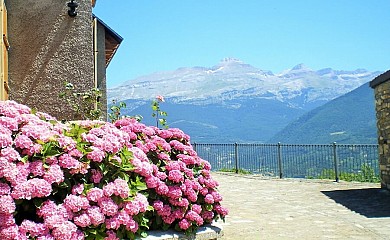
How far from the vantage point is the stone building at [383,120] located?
480 inches

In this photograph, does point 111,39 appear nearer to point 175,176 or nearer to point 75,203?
point 175,176

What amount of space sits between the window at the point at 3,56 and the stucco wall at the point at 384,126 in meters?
8.79

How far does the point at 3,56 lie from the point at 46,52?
1.05 m

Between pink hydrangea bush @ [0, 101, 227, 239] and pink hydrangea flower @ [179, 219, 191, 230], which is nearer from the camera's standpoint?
pink hydrangea bush @ [0, 101, 227, 239]

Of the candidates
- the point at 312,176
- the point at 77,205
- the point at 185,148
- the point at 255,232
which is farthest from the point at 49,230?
the point at 312,176

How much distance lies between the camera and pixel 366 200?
36.7ft

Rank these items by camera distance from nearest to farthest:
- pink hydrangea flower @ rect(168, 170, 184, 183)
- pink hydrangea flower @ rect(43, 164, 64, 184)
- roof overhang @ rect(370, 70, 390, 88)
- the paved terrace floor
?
pink hydrangea flower @ rect(43, 164, 64, 184) < pink hydrangea flower @ rect(168, 170, 184, 183) < the paved terrace floor < roof overhang @ rect(370, 70, 390, 88)

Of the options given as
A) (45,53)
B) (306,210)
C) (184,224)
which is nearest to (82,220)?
(184,224)

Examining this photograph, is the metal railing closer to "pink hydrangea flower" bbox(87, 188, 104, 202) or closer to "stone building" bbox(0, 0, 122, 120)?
"stone building" bbox(0, 0, 122, 120)

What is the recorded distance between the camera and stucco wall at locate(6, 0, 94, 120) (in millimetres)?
8367

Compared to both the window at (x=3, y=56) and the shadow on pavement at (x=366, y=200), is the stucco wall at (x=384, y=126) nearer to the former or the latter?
the shadow on pavement at (x=366, y=200)

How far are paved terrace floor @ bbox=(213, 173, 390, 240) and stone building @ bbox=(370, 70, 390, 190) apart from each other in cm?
55

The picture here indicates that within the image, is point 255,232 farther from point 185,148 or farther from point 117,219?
point 117,219

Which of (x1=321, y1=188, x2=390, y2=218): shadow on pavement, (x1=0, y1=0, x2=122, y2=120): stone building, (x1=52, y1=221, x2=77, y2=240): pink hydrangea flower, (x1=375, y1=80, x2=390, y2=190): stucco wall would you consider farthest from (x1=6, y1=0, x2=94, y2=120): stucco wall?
(x1=375, y1=80, x2=390, y2=190): stucco wall
